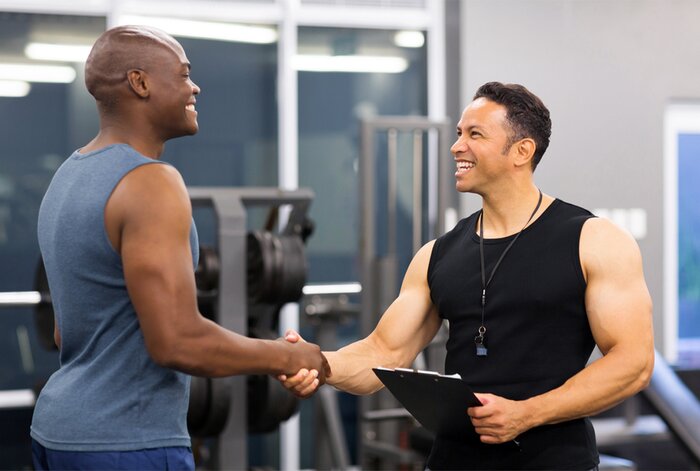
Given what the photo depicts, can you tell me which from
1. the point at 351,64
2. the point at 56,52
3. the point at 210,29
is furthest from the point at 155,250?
the point at 351,64

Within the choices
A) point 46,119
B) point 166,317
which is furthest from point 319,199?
point 166,317

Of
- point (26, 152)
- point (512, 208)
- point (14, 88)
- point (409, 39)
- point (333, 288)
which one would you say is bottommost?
point (333, 288)

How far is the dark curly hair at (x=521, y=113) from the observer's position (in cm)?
236

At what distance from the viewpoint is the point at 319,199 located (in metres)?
6.00

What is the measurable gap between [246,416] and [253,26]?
2.62 meters

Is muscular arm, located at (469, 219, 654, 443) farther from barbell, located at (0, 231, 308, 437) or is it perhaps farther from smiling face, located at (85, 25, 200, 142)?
barbell, located at (0, 231, 308, 437)

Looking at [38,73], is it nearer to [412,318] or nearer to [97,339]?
[412,318]

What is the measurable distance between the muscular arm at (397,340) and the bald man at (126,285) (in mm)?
606

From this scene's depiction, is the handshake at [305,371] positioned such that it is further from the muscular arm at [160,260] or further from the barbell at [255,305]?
the barbell at [255,305]

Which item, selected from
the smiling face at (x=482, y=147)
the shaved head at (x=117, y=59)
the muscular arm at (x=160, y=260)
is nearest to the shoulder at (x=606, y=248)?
the smiling face at (x=482, y=147)

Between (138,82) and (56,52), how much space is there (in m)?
4.01

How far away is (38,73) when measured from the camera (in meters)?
5.53

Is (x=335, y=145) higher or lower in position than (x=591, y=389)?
higher

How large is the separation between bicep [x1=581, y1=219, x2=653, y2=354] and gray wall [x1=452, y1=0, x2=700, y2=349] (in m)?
3.75
